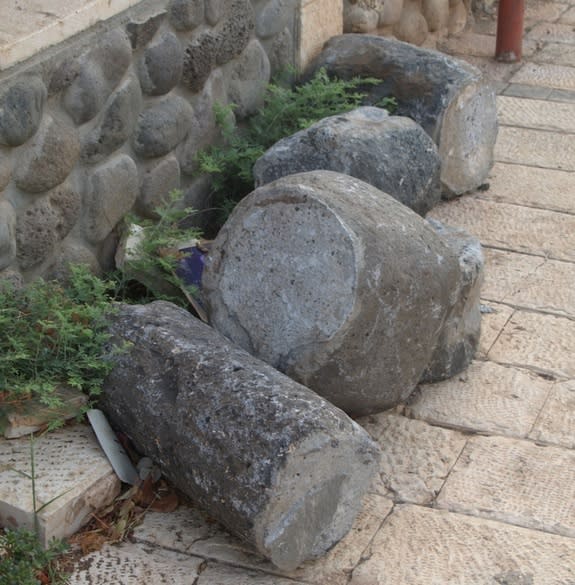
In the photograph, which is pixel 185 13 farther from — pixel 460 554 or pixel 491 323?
pixel 460 554

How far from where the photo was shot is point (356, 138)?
446 cm

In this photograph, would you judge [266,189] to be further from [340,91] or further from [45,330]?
[340,91]

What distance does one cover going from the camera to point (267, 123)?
499cm

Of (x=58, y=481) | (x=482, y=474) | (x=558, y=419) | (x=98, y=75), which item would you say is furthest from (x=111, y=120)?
(x=558, y=419)

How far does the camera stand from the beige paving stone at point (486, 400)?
12.7ft

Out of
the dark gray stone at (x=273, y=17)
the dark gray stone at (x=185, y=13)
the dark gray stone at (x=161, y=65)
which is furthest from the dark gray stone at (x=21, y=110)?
the dark gray stone at (x=273, y=17)

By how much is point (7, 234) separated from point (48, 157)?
0.97 ft

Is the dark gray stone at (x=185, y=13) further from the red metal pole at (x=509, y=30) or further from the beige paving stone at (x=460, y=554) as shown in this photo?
the red metal pole at (x=509, y=30)

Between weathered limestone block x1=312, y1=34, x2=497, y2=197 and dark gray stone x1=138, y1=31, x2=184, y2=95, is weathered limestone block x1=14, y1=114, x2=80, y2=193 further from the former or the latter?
weathered limestone block x1=312, y1=34, x2=497, y2=197

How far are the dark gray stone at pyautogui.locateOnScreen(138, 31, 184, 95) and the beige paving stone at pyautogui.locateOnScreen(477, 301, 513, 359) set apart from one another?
1.44 metres

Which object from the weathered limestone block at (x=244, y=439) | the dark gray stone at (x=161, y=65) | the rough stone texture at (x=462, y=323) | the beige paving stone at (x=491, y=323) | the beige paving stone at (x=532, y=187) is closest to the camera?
the weathered limestone block at (x=244, y=439)

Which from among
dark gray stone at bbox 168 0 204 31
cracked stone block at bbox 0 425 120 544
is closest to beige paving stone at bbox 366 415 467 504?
cracked stone block at bbox 0 425 120 544

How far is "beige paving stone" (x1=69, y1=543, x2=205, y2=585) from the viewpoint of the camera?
10.4 feet

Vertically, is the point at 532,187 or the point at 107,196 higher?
the point at 107,196
